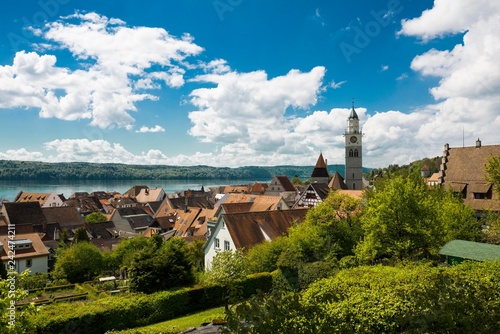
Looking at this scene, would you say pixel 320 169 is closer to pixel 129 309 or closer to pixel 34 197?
pixel 129 309

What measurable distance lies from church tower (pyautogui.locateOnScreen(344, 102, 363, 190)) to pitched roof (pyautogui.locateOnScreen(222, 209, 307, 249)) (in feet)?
180

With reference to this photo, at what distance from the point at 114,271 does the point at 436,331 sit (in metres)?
39.1

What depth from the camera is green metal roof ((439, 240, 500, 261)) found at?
17469 millimetres

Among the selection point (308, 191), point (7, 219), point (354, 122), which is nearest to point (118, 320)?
point (308, 191)

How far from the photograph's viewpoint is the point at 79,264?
36094 mm

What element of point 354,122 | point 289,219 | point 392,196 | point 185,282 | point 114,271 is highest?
point 354,122

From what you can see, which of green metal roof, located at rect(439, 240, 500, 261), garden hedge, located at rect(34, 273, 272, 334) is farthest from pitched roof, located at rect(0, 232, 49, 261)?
green metal roof, located at rect(439, 240, 500, 261)

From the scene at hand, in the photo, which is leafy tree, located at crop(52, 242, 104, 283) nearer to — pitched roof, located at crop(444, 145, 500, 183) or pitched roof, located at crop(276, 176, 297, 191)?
pitched roof, located at crop(444, 145, 500, 183)

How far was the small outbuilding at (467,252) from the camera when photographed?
17505mm

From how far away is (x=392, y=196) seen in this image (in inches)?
813

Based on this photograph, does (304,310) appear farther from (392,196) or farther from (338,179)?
(338,179)

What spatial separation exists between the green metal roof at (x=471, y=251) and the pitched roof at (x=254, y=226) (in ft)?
46.2

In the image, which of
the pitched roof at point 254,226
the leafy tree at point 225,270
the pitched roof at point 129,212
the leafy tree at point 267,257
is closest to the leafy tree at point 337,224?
the leafy tree at point 267,257

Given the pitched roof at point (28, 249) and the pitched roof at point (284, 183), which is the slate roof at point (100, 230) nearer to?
the pitched roof at point (28, 249)
